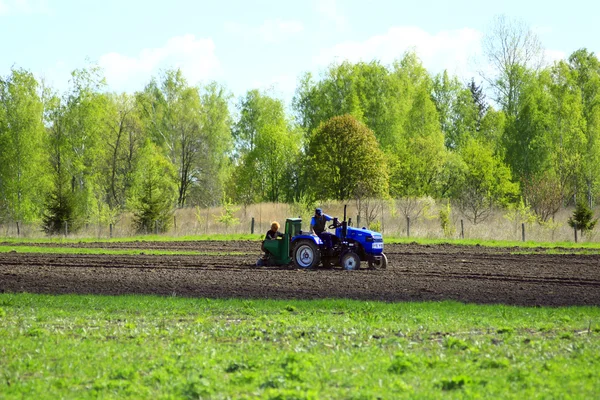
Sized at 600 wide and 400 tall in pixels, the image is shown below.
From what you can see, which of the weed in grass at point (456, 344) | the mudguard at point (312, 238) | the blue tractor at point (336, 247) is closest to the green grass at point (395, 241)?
the blue tractor at point (336, 247)

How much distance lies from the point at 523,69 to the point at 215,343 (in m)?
63.6

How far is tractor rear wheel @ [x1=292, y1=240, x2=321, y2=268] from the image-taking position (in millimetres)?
24500

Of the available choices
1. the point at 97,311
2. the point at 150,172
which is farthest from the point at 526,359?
the point at 150,172

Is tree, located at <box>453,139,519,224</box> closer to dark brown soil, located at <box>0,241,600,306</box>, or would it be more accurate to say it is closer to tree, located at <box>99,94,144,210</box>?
dark brown soil, located at <box>0,241,600,306</box>

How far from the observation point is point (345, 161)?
5628 cm

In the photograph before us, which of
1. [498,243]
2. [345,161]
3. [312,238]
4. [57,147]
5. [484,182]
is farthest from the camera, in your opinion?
[57,147]

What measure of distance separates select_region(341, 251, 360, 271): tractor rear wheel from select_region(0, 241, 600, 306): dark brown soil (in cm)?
29

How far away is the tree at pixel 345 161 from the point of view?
56.1 meters

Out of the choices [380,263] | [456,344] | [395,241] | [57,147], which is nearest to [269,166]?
[57,147]

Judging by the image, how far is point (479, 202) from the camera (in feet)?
171

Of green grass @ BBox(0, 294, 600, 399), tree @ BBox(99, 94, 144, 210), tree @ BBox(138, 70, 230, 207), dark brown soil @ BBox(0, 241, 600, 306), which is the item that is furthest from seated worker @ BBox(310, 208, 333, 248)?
tree @ BBox(138, 70, 230, 207)

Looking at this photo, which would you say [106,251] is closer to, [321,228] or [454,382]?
[321,228]

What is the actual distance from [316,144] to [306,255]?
3271 cm

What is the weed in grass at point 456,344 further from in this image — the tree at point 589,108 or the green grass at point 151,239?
the tree at point 589,108
